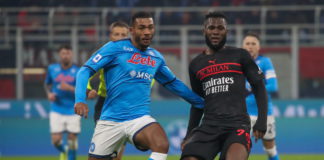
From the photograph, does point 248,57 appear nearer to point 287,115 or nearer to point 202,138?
point 202,138

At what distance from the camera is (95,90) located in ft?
28.0

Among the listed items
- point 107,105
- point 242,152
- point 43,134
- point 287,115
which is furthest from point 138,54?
point 287,115

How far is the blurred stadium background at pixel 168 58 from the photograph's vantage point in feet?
50.5

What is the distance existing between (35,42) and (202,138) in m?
11.9

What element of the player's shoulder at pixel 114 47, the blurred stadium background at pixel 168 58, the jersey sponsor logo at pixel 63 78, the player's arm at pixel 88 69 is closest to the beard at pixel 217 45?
the player's shoulder at pixel 114 47

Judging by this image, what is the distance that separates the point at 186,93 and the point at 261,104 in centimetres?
97

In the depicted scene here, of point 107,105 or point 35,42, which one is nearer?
point 107,105

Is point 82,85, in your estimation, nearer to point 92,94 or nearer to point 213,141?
point 213,141

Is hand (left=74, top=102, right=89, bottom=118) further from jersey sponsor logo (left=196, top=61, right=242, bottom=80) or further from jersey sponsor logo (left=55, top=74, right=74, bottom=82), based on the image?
jersey sponsor logo (left=55, top=74, right=74, bottom=82)

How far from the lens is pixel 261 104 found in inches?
244

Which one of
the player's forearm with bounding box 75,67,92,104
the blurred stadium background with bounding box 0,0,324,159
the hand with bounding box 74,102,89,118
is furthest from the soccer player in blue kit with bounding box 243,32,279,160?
the blurred stadium background with bounding box 0,0,324,159

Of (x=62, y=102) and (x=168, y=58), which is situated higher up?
(x=168, y=58)

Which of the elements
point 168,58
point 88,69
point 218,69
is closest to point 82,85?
point 88,69

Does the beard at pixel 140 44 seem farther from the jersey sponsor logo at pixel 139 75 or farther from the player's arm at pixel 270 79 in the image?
the player's arm at pixel 270 79
